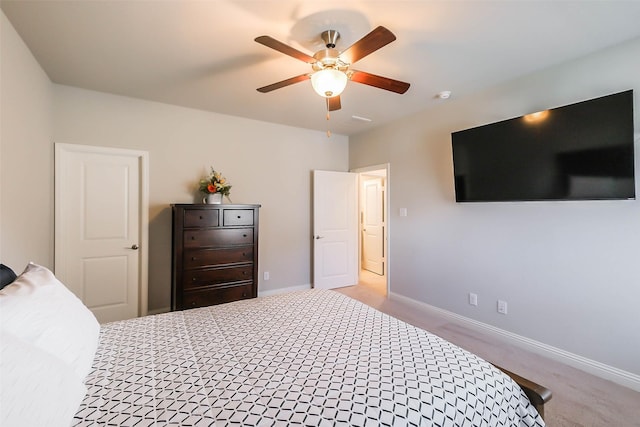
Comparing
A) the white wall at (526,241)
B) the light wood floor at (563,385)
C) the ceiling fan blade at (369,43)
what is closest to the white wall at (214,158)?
the white wall at (526,241)

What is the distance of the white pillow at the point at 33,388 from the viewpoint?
670 millimetres

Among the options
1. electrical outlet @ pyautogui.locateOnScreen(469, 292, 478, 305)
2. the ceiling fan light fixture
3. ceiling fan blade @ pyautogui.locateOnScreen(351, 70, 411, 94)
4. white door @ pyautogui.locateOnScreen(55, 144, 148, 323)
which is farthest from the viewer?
electrical outlet @ pyautogui.locateOnScreen(469, 292, 478, 305)

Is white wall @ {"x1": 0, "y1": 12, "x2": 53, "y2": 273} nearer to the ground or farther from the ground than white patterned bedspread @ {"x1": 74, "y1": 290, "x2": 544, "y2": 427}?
farther from the ground

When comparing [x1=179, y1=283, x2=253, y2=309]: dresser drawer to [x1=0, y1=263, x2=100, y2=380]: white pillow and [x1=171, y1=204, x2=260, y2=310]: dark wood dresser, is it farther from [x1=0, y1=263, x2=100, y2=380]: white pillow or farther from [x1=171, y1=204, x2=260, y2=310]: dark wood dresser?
[x1=0, y1=263, x2=100, y2=380]: white pillow

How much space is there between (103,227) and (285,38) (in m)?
2.77

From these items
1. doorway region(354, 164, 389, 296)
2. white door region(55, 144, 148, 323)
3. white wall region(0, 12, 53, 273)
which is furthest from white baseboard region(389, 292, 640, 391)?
white wall region(0, 12, 53, 273)

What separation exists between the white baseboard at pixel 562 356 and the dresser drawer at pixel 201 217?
9.41 ft

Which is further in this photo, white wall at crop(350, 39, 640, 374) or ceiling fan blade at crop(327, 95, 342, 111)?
ceiling fan blade at crop(327, 95, 342, 111)

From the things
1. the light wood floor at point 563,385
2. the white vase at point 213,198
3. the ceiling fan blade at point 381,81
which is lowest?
the light wood floor at point 563,385

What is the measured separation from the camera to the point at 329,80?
1.82 meters

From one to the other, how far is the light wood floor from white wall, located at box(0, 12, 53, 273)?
367 centimetres

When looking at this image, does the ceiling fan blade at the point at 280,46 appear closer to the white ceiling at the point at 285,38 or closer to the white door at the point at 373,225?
the white ceiling at the point at 285,38

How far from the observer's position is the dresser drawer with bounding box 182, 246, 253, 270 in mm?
2973

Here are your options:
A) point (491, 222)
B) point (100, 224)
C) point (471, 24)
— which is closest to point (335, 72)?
point (471, 24)
